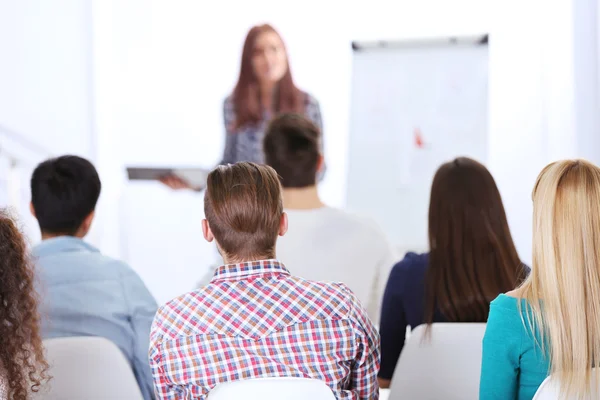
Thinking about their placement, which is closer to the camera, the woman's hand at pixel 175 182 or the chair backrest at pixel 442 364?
the chair backrest at pixel 442 364

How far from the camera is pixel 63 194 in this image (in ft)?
7.02

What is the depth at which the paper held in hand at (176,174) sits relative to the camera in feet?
14.3

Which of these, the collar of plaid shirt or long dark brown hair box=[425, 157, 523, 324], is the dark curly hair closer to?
the collar of plaid shirt

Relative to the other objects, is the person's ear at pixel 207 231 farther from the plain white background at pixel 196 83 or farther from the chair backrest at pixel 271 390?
the plain white background at pixel 196 83

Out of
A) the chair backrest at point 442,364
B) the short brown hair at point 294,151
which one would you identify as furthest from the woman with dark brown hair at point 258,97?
the chair backrest at point 442,364

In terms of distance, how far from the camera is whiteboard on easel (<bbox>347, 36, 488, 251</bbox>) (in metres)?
3.97

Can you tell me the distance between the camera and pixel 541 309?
1.39m

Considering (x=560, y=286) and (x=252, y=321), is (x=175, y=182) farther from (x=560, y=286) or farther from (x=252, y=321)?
(x=560, y=286)

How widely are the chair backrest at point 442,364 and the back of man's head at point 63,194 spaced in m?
1.00

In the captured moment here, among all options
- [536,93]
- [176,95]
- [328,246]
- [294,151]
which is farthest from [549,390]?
[176,95]

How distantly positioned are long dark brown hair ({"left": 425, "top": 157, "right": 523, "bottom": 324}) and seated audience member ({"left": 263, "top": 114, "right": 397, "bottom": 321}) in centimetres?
39

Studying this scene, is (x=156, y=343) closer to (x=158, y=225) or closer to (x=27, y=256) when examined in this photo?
(x=27, y=256)

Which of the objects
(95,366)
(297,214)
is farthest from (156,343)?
(297,214)

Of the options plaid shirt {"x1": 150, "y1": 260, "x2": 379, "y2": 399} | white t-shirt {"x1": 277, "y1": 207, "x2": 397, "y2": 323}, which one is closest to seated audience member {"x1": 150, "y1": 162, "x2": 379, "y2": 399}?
plaid shirt {"x1": 150, "y1": 260, "x2": 379, "y2": 399}
